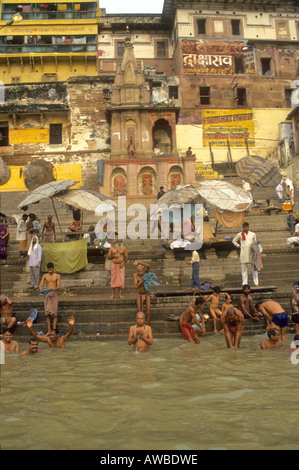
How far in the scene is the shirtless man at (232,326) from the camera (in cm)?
682

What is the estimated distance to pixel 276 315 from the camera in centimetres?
732

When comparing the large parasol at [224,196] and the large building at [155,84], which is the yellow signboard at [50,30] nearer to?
the large building at [155,84]

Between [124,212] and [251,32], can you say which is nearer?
[124,212]

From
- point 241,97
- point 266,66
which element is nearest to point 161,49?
point 241,97

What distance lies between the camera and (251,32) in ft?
102

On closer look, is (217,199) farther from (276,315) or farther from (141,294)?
(276,315)

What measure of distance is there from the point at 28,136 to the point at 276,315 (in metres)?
23.1

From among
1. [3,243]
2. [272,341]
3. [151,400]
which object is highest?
[3,243]

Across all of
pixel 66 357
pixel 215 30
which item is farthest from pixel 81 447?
pixel 215 30

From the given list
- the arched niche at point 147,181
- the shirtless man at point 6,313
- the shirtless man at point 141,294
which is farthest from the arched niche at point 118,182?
the shirtless man at point 6,313

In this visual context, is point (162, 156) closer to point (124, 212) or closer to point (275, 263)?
point (124, 212)

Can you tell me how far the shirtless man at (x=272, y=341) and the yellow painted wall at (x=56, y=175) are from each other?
20.5m

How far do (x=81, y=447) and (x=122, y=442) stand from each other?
310 millimetres

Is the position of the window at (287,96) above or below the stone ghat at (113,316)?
above
